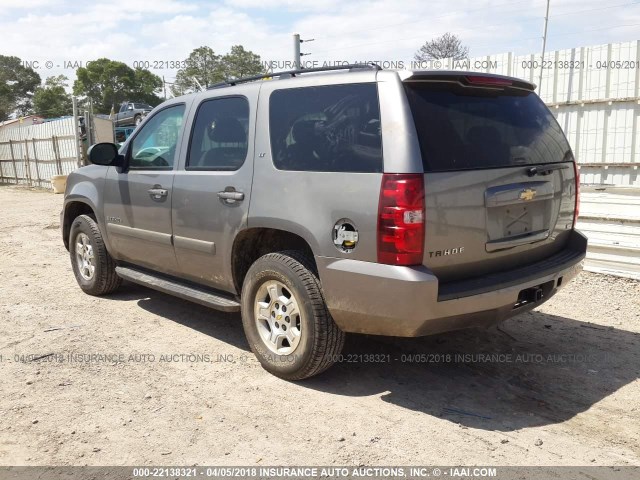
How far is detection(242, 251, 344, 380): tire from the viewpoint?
360 centimetres

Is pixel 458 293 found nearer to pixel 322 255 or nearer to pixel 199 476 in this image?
pixel 322 255

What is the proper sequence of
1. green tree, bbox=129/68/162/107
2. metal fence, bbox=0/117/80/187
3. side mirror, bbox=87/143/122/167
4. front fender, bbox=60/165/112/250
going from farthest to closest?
green tree, bbox=129/68/162/107 → metal fence, bbox=0/117/80/187 → front fender, bbox=60/165/112/250 → side mirror, bbox=87/143/122/167

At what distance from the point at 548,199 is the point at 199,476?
8.87ft

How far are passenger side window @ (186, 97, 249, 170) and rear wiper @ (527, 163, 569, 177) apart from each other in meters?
1.92

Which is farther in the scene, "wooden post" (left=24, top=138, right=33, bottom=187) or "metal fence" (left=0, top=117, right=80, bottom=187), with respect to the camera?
"wooden post" (left=24, top=138, right=33, bottom=187)

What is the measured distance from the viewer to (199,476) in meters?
2.84

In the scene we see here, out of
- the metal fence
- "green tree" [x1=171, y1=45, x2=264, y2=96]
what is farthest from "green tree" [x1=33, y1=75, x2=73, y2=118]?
the metal fence

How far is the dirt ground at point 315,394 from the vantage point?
10.0 feet

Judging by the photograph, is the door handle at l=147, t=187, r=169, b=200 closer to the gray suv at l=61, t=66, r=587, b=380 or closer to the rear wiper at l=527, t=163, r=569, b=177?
the gray suv at l=61, t=66, r=587, b=380

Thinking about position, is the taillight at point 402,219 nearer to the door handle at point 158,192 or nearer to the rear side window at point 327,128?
the rear side window at point 327,128

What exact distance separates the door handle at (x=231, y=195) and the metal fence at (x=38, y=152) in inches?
625

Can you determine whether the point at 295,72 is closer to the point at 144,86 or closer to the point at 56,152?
the point at 56,152

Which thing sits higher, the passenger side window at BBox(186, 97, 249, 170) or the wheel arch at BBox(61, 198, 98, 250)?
the passenger side window at BBox(186, 97, 249, 170)

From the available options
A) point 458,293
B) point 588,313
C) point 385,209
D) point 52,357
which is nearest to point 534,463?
point 458,293
